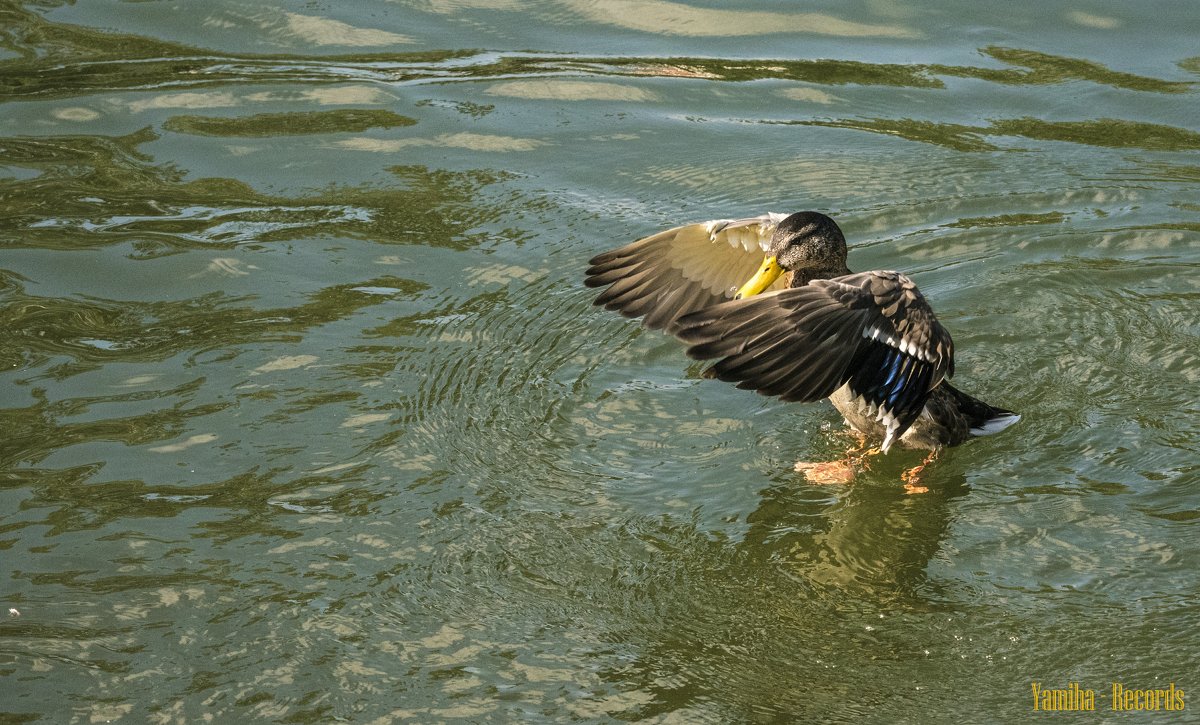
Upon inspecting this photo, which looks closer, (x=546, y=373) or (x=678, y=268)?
(x=546, y=373)

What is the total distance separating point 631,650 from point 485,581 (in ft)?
2.38

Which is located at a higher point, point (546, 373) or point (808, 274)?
point (808, 274)

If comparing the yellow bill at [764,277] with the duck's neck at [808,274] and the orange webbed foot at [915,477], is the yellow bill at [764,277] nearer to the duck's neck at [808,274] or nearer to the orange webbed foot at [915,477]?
the duck's neck at [808,274]

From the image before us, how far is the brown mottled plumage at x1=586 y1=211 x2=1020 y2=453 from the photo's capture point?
5504 mm

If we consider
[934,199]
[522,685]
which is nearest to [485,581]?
[522,685]

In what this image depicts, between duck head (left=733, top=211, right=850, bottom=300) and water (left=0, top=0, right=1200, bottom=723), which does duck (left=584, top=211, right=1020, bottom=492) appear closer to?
duck head (left=733, top=211, right=850, bottom=300)

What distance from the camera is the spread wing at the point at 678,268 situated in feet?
22.6

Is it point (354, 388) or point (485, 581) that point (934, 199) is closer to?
point (354, 388)

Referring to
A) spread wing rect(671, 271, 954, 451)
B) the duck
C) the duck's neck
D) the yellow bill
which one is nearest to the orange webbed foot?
the duck

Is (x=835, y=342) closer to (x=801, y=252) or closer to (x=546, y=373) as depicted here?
(x=801, y=252)

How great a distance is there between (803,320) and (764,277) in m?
1.20

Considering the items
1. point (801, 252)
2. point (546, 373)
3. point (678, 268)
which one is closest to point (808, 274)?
point (801, 252)

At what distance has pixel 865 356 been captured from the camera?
579 centimetres

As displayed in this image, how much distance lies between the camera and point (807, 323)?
5.61 metres
